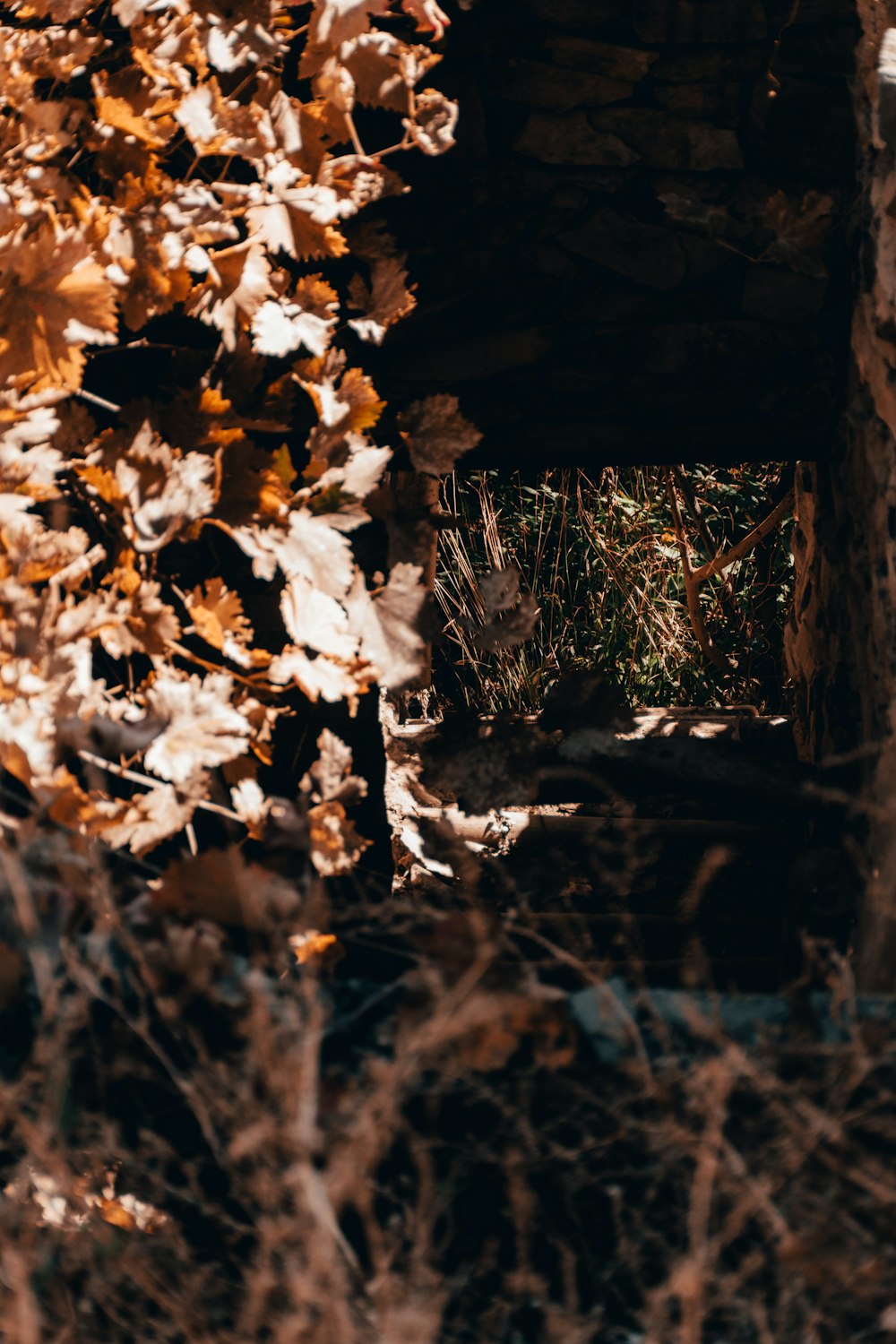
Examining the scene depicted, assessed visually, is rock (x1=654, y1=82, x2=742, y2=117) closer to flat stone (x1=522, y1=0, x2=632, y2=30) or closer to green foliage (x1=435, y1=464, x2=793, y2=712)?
flat stone (x1=522, y1=0, x2=632, y2=30)

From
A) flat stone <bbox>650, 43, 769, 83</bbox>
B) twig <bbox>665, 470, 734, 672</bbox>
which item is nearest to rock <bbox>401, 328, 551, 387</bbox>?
flat stone <bbox>650, 43, 769, 83</bbox>

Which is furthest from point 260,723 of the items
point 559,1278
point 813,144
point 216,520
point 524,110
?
point 813,144

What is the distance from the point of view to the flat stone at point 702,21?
237 centimetres

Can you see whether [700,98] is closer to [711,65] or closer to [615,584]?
[711,65]

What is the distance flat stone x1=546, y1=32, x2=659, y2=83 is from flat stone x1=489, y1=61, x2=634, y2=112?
1cm

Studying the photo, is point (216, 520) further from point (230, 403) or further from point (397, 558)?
point (397, 558)

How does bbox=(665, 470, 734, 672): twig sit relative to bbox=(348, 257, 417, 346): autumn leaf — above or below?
below

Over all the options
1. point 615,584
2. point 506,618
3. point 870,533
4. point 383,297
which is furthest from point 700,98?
point 615,584

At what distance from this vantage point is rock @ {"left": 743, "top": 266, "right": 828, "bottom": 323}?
2494 mm

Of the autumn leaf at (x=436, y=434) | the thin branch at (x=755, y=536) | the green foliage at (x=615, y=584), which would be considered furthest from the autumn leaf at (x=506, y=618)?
the green foliage at (x=615, y=584)

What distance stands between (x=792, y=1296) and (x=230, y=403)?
161 cm

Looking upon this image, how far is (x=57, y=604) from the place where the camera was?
1.81m

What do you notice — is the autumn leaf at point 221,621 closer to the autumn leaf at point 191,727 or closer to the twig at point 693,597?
the autumn leaf at point 191,727

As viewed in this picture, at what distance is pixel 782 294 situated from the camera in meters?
2.51
